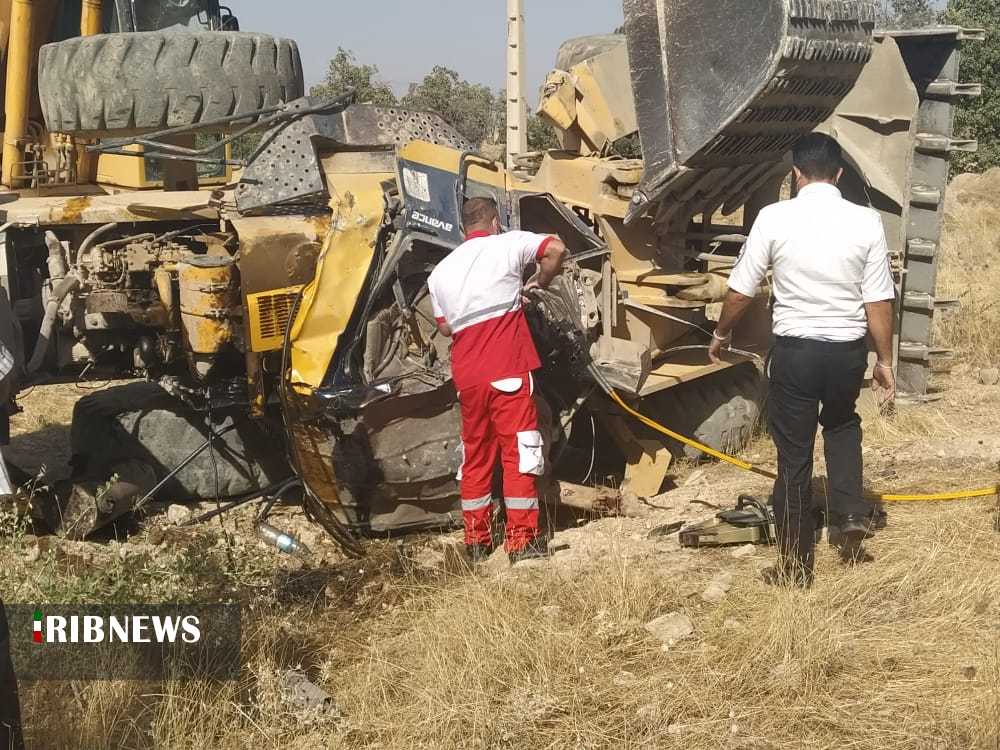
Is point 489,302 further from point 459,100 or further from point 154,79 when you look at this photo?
point 459,100

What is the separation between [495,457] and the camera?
19.0 feet

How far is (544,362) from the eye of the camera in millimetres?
6328

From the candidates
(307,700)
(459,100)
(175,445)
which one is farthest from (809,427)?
(459,100)

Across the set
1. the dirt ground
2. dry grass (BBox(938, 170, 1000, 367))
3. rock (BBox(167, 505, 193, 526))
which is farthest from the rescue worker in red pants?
dry grass (BBox(938, 170, 1000, 367))

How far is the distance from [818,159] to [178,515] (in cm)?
391

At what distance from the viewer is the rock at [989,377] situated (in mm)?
8625

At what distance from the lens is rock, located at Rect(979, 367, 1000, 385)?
8.62 meters

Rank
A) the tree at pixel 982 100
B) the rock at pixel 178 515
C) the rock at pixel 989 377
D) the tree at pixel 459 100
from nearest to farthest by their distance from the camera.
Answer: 1. the rock at pixel 178 515
2. the rock at pixel 989 377
3. the tree at pixel 982 100
4. the tree at pixel 459 100

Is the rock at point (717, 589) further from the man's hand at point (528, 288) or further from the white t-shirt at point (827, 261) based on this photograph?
the man's hand at point (528, 288)

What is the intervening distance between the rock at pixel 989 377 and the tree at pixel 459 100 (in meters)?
16.9

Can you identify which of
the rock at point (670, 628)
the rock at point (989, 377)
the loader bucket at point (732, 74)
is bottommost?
the rock at point (989, 377)

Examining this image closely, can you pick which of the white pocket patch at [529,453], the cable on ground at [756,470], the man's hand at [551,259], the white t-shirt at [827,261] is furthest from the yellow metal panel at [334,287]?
the white t-shirt at [827,261]

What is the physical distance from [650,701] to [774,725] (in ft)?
1.35

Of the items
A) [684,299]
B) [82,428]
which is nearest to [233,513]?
[82,428]
